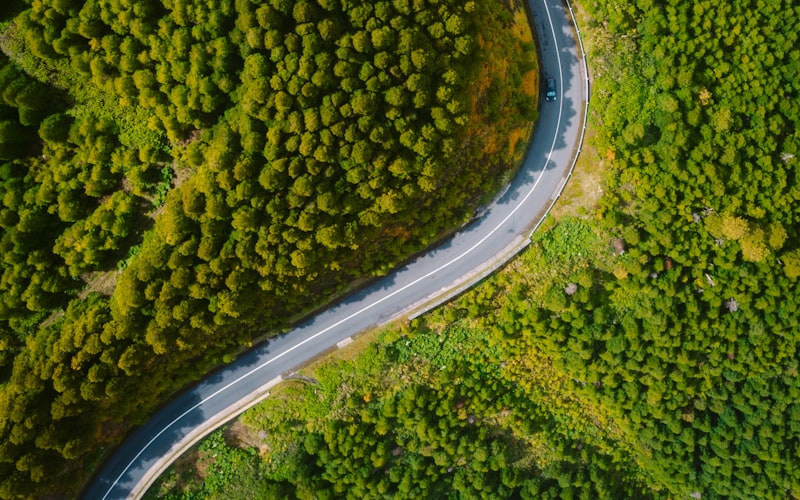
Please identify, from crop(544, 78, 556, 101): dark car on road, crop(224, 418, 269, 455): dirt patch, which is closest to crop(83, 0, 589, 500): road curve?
crop(544, 78, 556, 101): dark car on road

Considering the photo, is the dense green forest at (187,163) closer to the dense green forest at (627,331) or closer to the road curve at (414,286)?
the road curve at (414,286)

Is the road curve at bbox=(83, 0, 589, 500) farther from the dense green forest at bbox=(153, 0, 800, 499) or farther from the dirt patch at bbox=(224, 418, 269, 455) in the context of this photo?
the dense green forest at bbox=(153, 0, 800, 499)

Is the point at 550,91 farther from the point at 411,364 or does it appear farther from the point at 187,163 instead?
the point at 187,163

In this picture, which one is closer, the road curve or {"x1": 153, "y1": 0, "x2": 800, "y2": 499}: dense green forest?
{"x1": 153, "y1": 0, "x2": 800, "y2": 499}: dense green forest

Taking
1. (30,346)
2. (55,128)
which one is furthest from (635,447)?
(55,128)

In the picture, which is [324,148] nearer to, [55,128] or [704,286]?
[55,128]

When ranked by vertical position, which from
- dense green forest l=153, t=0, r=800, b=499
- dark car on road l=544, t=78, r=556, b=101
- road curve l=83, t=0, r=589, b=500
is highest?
dark car on road l=544, t=78, r=556, b=101
